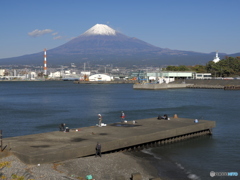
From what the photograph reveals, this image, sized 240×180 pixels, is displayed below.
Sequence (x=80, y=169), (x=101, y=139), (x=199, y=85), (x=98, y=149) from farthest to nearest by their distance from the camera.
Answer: (x=199, y=85)
(x=101, y=139)
(x=98, y=149)
(x=80, y=169)

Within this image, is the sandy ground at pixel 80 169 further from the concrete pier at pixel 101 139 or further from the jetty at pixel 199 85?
the jetty at pixel 199 85

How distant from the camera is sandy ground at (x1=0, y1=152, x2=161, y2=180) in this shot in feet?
47.6

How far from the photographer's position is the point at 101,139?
63.0 ft

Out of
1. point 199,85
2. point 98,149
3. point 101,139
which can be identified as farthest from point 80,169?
point 199,85

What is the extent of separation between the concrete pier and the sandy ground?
375mm

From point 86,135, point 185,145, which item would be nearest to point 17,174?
point 86,135

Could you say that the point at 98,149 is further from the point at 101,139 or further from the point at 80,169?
the point at 80,169

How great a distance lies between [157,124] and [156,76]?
103152 mm

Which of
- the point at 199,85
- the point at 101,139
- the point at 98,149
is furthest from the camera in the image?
the point at 199,85

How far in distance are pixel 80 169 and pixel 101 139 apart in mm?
→ 3650

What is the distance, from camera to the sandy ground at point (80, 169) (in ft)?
47.6

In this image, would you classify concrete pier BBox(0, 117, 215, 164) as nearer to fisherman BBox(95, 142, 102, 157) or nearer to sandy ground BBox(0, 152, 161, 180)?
fisherman BBox(95, 142, 102, 157)

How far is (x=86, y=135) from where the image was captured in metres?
20.3

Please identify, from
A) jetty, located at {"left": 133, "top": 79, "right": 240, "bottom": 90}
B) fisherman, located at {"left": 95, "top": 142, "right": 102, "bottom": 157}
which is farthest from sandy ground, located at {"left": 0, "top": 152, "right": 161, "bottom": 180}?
jetty, located at {"left": 133, "top": 79, "right": 240, "bottom": 90}
